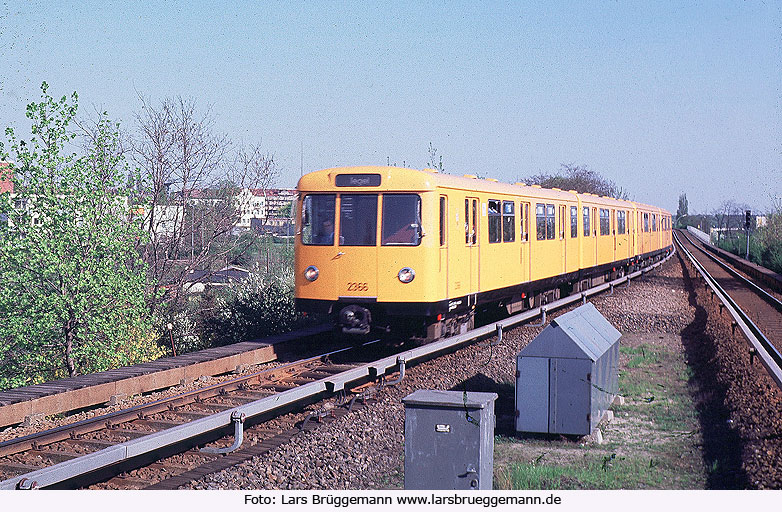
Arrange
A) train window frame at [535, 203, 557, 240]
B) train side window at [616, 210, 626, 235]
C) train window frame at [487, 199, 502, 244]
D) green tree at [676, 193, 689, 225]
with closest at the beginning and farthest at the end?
train window frame at [487, 199, 502, 244] → train window frame at [535, 203, 557, 240] → train side window at [616, 210, 626, 235] → green tree at [676, 193, 689, 225]

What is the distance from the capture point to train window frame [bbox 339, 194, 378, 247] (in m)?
12.3

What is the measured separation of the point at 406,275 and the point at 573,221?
10.6m

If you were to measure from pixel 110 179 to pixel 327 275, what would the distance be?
568 centimetres

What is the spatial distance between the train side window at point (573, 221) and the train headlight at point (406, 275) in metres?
10.2

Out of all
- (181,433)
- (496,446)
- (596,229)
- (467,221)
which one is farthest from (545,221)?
(181,433)

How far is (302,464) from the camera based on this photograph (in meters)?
7.27

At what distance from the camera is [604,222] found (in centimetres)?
2636

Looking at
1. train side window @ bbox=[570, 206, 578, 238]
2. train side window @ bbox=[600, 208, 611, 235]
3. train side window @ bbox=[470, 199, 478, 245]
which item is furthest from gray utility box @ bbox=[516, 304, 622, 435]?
train side window @ bbox=[600, 208, 611, 235]

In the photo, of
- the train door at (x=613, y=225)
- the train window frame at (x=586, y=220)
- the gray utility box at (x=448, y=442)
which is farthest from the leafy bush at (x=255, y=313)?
the train door at (x=613, y=225)

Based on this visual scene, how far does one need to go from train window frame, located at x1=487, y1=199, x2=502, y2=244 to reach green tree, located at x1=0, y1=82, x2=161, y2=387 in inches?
252

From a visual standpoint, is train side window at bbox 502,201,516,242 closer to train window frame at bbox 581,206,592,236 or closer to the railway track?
the railway track

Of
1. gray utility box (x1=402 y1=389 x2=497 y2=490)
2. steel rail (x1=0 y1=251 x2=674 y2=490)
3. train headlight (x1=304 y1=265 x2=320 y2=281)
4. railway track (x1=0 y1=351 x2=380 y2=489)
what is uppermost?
train headlight (x1=304 y1=265 x2=320 y2=281)

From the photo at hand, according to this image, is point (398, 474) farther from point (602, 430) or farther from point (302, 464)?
point (602, 430)

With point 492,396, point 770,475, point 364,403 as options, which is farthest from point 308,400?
point 770,475
